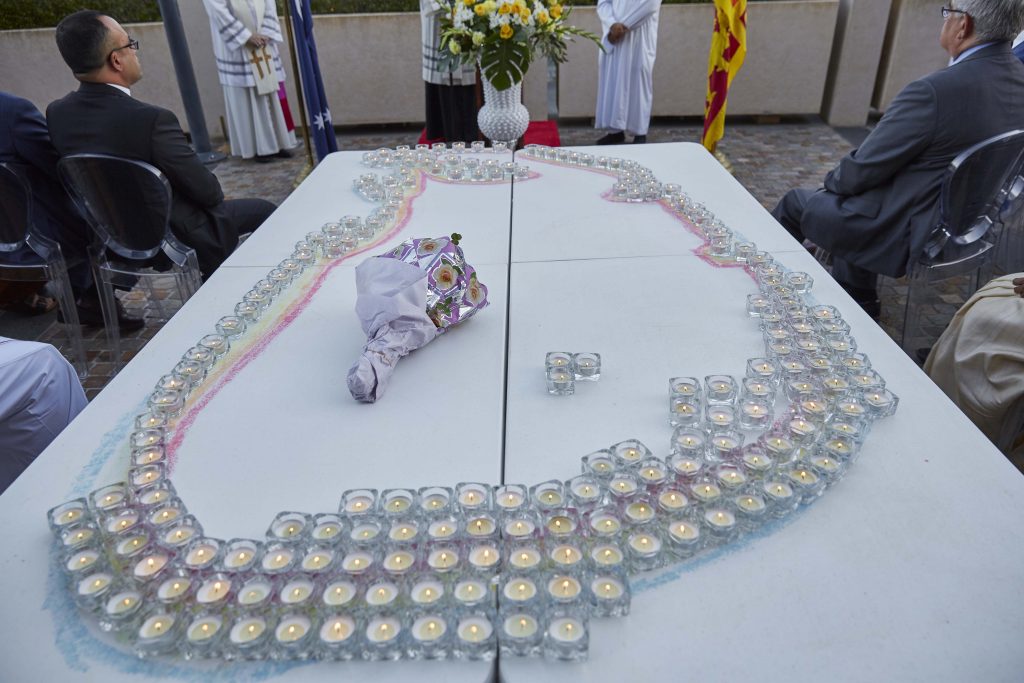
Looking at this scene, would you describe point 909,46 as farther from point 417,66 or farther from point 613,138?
point 417,66

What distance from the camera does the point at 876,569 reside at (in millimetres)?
938

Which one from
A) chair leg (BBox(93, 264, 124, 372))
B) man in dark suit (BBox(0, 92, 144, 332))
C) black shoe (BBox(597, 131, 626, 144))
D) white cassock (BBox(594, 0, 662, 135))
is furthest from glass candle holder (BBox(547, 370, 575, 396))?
black shoe (BBox(597, 131, 626, 144))

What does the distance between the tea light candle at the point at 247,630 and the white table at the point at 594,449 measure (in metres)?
0.03

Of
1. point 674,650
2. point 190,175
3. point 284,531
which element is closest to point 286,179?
point 190,175

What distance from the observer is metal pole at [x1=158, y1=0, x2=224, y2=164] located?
5.26 m

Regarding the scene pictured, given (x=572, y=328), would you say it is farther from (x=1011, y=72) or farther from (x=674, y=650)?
(x=1011, y=72)

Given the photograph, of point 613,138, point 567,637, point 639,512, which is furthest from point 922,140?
point 613,138

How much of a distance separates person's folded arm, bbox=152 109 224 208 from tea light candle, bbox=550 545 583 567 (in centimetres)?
222

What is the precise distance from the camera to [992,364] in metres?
1.80

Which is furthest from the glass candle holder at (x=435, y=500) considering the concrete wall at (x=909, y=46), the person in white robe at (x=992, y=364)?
the concrete wall at (x=909, y=46)

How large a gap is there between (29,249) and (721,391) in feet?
8.67

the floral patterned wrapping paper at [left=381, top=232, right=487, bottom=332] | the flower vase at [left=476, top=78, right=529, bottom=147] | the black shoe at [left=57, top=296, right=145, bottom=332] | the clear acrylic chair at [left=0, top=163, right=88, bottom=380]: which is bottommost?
the black shoe at [left=57, top=296, right=145, bottom=332]

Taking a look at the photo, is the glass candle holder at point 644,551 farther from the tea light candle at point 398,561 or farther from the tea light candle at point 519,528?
the tea light candle at point 398,561

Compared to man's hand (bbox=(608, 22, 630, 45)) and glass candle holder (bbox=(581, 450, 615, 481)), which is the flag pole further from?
glass candle holder (bbox=(581, 450, 615, 481))
